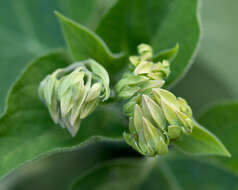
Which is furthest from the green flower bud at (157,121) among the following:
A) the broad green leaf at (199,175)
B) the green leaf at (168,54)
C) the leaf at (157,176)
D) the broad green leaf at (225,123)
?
the broad green leaf at (199,175)

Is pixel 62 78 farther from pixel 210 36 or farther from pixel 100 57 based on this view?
pixel 210 36

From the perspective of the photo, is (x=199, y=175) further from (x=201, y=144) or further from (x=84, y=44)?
(x=84, y=44)

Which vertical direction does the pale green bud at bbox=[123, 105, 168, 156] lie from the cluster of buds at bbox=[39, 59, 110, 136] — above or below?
below

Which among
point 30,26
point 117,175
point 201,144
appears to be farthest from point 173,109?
point 30,26

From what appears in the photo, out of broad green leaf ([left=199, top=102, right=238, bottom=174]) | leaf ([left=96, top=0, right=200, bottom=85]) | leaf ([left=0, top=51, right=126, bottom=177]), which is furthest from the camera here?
broad green leaf ([left=199, top=102, right=238, bottom=174])

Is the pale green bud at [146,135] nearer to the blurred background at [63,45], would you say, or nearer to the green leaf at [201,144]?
the green leaf at [201,144]

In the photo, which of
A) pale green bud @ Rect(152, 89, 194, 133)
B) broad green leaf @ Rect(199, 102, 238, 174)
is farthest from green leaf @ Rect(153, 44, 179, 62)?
broad green leaf @ Rect(199, 102, 238, 174)

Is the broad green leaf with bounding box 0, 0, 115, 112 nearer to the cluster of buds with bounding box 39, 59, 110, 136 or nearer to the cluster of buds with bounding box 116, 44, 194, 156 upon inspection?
the cluster of buds with bounding box 39, 59, 110, 136

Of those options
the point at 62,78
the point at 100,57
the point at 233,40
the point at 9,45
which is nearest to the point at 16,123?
the point at 62,78
